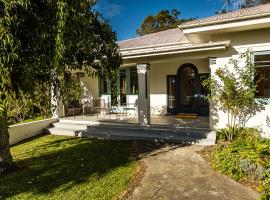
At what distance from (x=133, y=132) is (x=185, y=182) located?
4.74 meters

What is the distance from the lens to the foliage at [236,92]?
8.79 m

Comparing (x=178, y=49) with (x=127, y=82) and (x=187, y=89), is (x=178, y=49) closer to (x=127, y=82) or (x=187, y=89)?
(x=187, y=89)

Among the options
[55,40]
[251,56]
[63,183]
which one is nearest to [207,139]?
[251,56]

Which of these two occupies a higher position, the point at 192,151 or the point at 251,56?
the point at 251,56

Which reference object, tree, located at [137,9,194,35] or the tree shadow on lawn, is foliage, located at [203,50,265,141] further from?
tree, located at [137,9,194,35]

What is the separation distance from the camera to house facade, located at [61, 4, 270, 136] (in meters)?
8.87

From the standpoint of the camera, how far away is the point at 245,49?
9133 millimetres

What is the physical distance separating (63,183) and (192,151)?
4.40 m

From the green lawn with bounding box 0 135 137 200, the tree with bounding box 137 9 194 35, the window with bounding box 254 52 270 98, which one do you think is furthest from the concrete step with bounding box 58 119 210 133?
the tree with bounding box 137 9 194 35

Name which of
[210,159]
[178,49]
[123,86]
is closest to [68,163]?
[210,159]

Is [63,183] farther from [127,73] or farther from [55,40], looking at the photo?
[127,73]

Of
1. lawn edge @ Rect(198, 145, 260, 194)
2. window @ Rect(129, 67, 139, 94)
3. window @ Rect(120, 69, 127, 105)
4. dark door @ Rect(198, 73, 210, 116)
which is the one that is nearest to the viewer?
lawn edge @ Rect(198, 145, 260, 194)

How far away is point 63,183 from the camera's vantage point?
19.3 feet

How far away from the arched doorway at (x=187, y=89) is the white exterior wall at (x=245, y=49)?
3.55m
